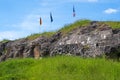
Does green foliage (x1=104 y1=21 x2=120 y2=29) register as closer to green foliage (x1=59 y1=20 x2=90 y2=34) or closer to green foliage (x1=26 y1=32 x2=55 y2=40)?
green foliage (x1=59 y1=20 x2=90 y2=34)

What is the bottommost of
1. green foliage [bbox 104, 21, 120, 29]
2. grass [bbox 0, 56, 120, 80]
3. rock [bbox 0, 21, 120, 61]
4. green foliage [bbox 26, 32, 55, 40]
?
grass [bbox 0, 56, 120, 80]

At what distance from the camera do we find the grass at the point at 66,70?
1302 cm

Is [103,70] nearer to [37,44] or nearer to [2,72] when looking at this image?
[2,72]

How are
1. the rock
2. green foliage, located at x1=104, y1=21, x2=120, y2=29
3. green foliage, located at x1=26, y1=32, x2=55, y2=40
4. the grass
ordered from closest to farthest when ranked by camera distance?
the grass → the rock → green foliage, located at x1=104, y1=21, x2=120, y2=29 → green foliage, located at x1=26, y1=32, x2=55, y2=40

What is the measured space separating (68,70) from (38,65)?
64.7 inches

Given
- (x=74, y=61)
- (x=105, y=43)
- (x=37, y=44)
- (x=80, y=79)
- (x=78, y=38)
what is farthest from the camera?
(x=37, y=44)

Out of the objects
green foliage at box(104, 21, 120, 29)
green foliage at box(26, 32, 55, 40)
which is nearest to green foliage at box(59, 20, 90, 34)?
green foliage at box(26, 32, 55, 40)

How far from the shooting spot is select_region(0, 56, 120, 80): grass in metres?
13.0

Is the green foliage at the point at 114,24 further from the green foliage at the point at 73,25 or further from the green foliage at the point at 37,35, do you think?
the green foliage at the point at 37,35

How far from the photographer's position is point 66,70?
1425 cm

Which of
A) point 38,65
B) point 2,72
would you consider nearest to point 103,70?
point 38,65

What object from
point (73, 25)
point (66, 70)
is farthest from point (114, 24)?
point (66, 70)

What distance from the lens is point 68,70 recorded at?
14.3 metres

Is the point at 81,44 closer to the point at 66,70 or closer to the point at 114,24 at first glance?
the point at 114,24
